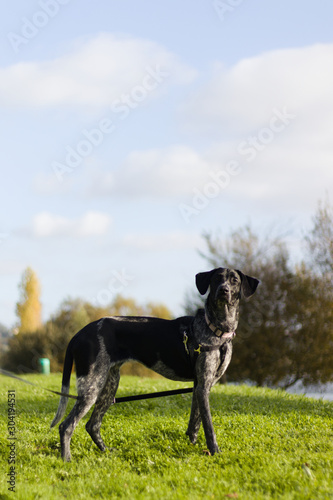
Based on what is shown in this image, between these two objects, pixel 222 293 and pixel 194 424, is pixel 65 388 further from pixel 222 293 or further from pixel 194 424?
pixel 222 293

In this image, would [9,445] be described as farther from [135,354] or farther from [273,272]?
[273,272]

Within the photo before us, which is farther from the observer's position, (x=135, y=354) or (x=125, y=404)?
Result: (x=125, y=404)

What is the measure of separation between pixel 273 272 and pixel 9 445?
50.4ft

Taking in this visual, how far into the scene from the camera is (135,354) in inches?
276

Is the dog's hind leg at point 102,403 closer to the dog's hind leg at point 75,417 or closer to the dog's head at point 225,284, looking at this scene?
the dog's hind leg at point 75,417

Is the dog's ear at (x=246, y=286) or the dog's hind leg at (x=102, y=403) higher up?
the dog's ear at (x=246, y=286)

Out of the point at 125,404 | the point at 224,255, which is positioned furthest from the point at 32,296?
the point at 125,404

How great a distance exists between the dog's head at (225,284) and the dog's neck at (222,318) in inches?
4.0

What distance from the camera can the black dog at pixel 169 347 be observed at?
22.7ft

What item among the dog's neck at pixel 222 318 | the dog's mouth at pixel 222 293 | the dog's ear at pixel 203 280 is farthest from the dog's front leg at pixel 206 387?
the dog's ear at pixel 203 280

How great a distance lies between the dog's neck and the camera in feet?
23.1

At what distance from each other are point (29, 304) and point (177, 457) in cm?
3629

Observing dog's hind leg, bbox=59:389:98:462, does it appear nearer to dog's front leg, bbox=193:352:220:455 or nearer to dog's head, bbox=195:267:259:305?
dog's front leg, bbox=193:352:220:455

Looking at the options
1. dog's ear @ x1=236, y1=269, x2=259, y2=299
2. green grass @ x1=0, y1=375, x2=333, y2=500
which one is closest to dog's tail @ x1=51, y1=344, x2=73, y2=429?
green grass @ x1=0, y1=375, x2=333, y2=500
